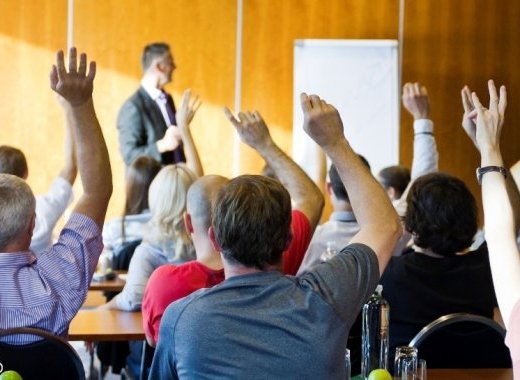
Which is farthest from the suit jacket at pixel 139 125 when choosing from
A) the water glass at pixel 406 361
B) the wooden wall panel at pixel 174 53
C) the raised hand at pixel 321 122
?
the raised hand at pixel 321 122

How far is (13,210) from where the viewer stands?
2.71 meters

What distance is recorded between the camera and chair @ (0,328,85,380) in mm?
2695

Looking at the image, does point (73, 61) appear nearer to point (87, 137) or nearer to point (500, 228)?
point (87, 137)

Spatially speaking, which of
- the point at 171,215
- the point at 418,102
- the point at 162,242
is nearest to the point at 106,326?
the point at 162,242

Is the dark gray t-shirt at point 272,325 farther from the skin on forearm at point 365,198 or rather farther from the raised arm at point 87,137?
the raised arm at point 87,137

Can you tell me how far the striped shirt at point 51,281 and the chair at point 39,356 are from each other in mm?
25

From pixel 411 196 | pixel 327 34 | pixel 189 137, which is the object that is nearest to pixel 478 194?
pixel 327 34

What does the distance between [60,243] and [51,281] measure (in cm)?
11

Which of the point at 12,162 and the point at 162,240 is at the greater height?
the point at 12,162

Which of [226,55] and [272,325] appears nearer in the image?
[272,325]

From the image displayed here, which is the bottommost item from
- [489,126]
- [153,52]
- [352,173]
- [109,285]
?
[109,285]

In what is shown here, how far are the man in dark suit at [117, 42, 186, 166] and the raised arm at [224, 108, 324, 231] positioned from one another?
15.2 ft

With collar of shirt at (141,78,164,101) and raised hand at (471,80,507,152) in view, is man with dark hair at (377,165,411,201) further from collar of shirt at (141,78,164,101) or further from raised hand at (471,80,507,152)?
raised hand at (471,80,507,152)

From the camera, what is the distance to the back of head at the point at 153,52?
8.00 meters
